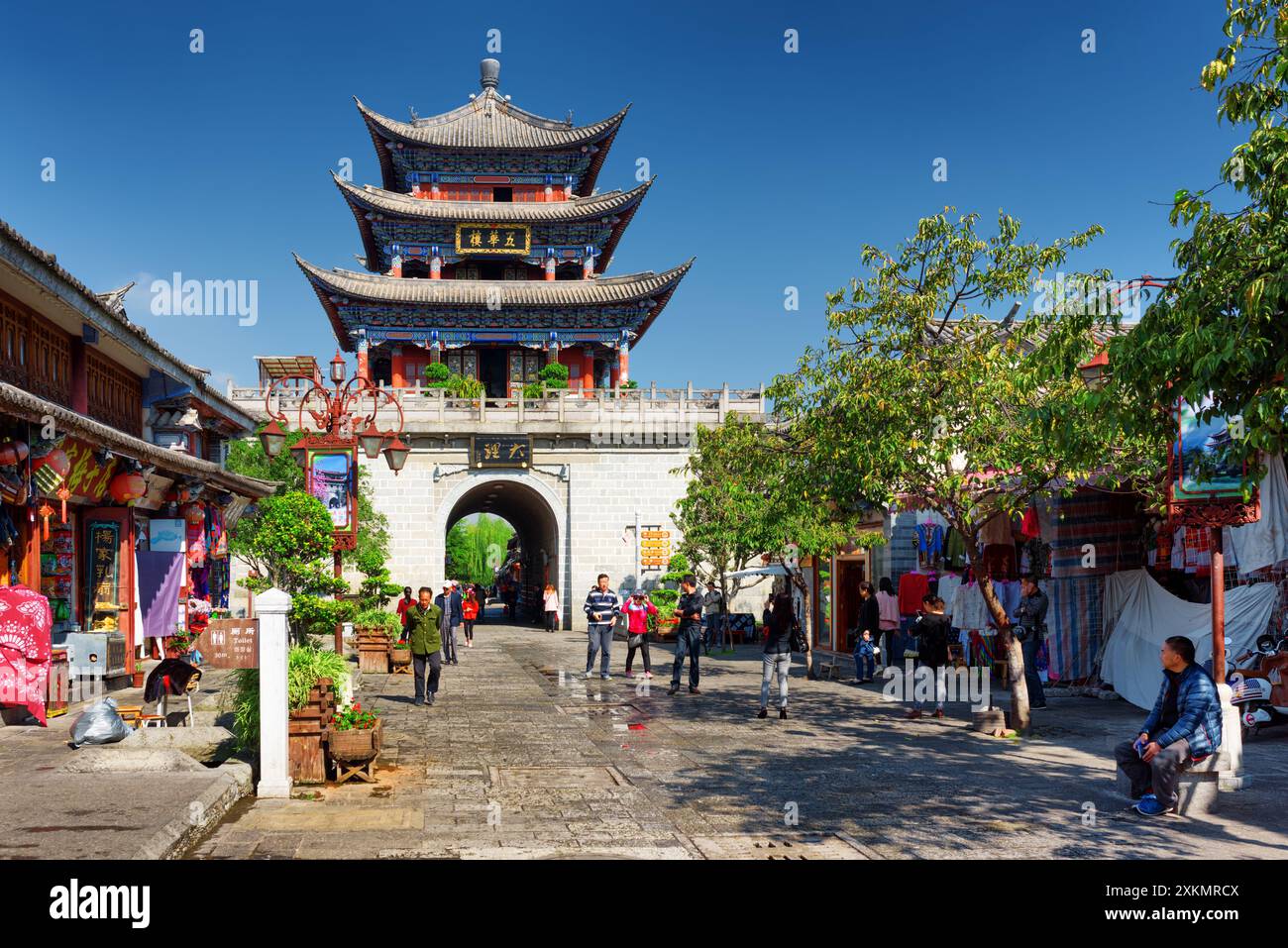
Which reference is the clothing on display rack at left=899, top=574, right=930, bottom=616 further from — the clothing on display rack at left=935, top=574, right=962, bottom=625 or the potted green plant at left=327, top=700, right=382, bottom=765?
the potted green plant at left=327, top=700, right=382, bottom=765

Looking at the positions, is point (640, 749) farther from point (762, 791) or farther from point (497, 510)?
point (497, 510)

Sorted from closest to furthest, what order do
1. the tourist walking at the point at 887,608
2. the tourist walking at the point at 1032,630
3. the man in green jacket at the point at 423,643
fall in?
the tourist walking at the point at 1032,630
the man in green jacket at the point at 423,643
the tourist walking at the point at 887,608

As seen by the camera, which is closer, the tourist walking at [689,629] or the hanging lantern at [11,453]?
the hanging lantern at [11,453]

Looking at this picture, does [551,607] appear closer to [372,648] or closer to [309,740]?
[372,648]

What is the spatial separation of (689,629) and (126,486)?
772cm

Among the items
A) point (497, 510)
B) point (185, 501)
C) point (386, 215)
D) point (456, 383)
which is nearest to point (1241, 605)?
point (185, 501)

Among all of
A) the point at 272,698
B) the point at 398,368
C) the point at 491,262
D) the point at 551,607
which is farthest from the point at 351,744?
the point at 491,262

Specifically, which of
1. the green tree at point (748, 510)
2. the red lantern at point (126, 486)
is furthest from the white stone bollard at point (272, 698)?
the red lantern at point (126, 486)

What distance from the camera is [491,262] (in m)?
39.9

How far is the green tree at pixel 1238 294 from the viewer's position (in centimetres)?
625

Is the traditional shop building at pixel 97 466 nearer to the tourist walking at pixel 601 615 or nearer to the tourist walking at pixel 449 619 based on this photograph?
the tourist walking at pixel 449 619

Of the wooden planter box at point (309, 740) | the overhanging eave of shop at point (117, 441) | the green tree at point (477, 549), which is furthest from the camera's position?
the green tree at point (477, 549)

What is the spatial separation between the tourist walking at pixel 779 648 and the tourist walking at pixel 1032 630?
2864 mm

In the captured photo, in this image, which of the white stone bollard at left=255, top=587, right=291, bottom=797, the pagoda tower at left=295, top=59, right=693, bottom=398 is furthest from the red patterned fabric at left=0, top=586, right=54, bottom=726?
the pagoda tower at left=295, top=59, right=693, bottom=398
